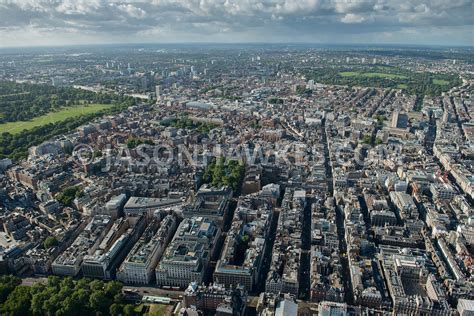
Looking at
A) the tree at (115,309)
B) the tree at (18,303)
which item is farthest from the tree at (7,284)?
the tree at (115,309)

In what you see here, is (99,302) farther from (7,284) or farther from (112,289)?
(7,284)

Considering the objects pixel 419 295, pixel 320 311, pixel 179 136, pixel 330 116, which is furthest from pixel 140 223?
pixel 330 116

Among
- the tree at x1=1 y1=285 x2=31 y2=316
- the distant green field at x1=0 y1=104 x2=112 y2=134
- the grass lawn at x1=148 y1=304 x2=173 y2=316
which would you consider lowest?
the grass lawn at x1=148 y1=304 x2=173 y2=316

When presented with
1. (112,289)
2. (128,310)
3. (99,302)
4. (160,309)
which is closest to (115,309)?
(128,310)

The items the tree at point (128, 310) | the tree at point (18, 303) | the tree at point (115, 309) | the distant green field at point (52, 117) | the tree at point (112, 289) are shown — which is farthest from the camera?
the distant green field at point (52, 117)

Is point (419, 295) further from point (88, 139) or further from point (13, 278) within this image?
point (88, 139)

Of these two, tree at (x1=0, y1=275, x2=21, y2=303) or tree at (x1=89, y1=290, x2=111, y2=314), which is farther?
tree at (x1=0, y1=275, x2=21, y2=303)

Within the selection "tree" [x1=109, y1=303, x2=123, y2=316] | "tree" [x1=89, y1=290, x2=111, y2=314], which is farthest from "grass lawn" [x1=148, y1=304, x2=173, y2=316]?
"tree" [x1=89, y1=290, x2=111, y2=314]

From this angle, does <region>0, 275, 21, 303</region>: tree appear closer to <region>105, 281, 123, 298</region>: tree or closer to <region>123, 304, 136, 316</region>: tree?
<region>105, 281, 123, 298</region>: tree

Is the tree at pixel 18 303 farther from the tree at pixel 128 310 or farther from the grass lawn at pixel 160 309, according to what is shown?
the grass lawn at pixel 160 309
